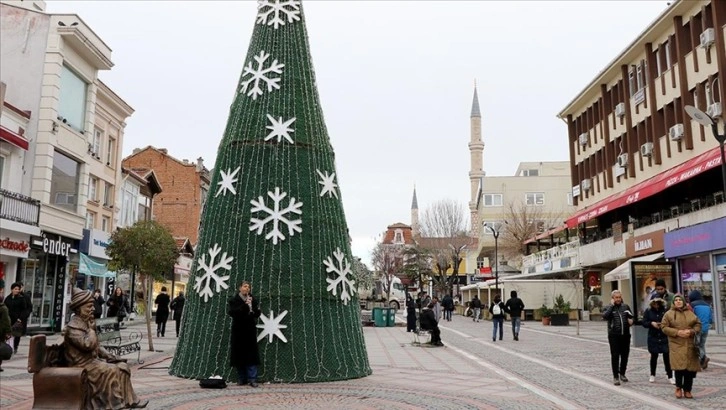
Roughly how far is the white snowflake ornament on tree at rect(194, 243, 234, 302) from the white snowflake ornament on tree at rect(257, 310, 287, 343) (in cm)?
90

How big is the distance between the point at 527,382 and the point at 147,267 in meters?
13.4

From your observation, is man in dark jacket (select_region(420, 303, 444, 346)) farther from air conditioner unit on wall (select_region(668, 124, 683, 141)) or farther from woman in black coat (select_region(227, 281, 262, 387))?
air conditioner unit on wall (select_region(668, 124, 683, 141))

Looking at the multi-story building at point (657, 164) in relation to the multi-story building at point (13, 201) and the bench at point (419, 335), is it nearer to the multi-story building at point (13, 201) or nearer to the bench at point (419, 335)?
the bench at point (419, 335)

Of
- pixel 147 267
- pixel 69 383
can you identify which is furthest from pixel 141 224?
pixel 69 383

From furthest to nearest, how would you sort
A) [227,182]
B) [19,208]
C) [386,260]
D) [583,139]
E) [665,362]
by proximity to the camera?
[386,260] → [583,139] → [19,208] → [665,362] → [227,182]

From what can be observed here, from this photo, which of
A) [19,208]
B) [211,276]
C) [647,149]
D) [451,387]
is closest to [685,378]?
[451,387]

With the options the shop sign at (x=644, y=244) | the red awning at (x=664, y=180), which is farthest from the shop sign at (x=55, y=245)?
the shop sign at (x=644, y=244)

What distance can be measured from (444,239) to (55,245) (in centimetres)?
4015

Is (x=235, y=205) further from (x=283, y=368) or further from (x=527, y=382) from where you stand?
(x=527, y=382)

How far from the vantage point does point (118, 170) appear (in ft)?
99.3

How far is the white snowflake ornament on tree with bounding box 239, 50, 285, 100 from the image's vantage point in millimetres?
11156

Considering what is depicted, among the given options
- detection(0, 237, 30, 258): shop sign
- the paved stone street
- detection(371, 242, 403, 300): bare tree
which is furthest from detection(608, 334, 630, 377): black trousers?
detection(371, 242, 403, 300): bare tree

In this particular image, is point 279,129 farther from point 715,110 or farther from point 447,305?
point 447,305

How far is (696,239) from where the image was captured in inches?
875
